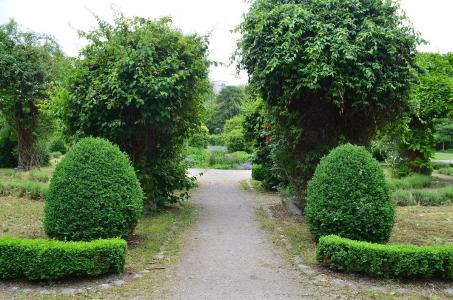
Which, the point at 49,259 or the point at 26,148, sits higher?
the point at 26,148

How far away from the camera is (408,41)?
7.92 meters

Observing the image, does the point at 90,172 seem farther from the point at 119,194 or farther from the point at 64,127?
the point at 64,127

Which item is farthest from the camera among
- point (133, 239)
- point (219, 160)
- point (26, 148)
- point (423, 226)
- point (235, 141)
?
point (235, 141)

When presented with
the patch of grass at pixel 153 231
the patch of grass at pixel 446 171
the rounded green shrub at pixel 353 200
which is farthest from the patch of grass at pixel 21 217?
the patch of grass at pixel 446 171

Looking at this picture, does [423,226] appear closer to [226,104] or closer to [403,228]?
[403,228]

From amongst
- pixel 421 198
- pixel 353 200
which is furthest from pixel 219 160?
pixel 353 200

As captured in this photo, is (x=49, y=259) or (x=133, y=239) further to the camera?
(x=133, y=239)

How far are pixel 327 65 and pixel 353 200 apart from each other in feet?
8.57

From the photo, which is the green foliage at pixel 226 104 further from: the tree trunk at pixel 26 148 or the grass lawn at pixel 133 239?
the grass lawn at pixel 133 239

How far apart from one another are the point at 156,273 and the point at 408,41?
20.0 ft

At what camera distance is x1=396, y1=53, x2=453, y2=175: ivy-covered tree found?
1491cm

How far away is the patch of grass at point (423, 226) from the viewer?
290 inches

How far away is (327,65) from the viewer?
7547mm

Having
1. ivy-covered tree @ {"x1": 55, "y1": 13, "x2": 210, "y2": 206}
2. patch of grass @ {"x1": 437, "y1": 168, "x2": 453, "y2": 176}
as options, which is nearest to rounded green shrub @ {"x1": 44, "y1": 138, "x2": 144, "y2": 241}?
ivy-covered tree @ {"x1": 55, "y1": 13, "x2": 210, "y2": 206}
